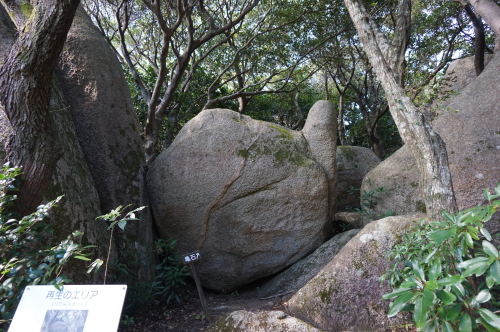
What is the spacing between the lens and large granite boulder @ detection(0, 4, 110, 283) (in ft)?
11.5

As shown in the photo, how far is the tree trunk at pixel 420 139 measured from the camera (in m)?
3.36

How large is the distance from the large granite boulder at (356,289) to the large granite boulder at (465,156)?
3.98 feet

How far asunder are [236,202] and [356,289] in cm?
194

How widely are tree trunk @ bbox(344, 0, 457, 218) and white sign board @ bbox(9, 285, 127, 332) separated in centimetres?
294

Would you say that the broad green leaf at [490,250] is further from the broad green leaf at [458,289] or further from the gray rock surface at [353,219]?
the gray rock surface at [353,219]

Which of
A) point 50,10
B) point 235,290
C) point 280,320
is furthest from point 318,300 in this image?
point 50,10

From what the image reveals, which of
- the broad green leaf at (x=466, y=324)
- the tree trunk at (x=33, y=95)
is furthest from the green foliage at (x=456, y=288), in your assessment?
the tree trunk at (x=33, y=95)

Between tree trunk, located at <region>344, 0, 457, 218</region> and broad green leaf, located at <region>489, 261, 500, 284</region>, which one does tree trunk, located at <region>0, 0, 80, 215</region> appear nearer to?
broad green leaf, located at <region>489, 261, 500, 284</region>

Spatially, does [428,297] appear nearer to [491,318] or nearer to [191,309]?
[491,318]

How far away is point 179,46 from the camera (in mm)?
11180

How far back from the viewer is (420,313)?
151cm

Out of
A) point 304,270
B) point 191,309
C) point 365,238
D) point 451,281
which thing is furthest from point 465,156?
point 191,309

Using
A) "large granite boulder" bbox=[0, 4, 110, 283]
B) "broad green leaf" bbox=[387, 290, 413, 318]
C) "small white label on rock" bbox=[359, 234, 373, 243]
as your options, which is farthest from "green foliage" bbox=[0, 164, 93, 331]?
"small white label on rock" bbox=[359, 234, 373, 243]

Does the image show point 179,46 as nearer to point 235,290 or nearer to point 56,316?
point 235,290
